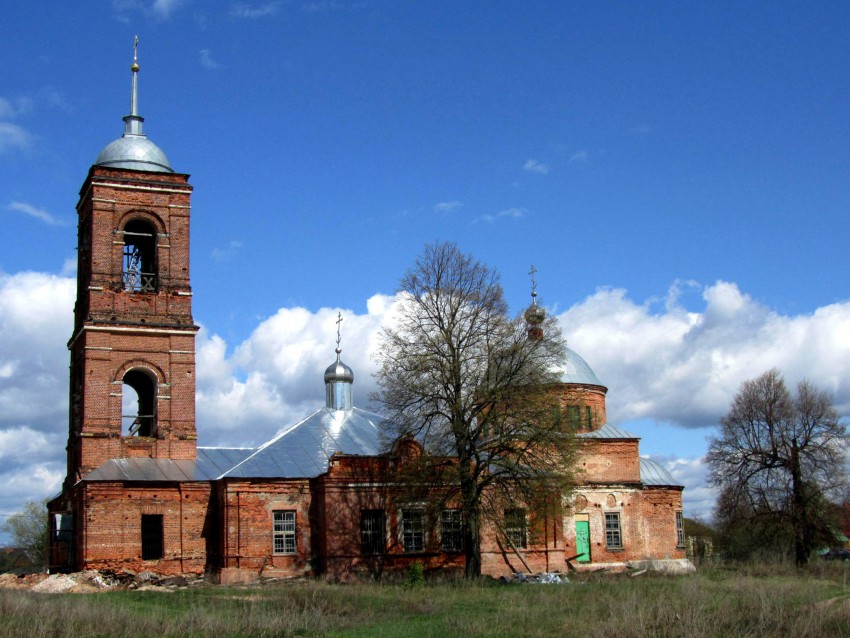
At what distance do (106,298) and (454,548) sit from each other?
12845mm

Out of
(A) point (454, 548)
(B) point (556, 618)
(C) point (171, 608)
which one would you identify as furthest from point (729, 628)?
(A) point (454, 548)

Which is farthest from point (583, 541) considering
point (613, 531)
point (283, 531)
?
point (283, 531)

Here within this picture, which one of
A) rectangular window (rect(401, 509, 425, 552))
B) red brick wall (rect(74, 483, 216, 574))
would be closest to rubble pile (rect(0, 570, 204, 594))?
red brick wall (rect(74, 483, 216, 574))

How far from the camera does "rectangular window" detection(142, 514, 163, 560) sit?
2758 cm

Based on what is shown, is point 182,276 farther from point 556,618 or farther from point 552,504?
point 556,618

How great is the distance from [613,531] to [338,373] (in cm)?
1094

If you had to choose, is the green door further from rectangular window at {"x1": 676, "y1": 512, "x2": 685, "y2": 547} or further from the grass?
the grass

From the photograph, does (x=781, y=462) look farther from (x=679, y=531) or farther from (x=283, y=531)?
(x=283, y=531)

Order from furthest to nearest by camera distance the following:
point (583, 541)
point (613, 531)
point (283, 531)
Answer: point (613, 531)
point (583, 541)
point (283, 531)

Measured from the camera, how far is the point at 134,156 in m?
31.0

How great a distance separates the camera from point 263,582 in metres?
27.1

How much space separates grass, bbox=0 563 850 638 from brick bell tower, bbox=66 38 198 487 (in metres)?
7.39

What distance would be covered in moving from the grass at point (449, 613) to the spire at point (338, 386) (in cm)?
1156

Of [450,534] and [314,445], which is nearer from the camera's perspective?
[450,534]
